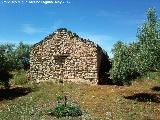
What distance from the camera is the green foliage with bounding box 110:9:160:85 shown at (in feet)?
96.2

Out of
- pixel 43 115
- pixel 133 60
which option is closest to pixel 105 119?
pixel 43 115

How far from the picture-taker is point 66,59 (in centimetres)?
4009

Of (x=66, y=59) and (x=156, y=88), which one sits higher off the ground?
(x=66, y=59)

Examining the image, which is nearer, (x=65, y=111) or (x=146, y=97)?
(x=65, y=111)

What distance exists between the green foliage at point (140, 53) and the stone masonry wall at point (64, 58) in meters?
7.94

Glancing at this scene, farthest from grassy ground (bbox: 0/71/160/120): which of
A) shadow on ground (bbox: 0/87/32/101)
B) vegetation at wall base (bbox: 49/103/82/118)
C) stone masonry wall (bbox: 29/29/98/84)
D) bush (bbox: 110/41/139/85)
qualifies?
bush (bbox: 110/41/139/85)

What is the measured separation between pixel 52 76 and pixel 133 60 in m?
12.9

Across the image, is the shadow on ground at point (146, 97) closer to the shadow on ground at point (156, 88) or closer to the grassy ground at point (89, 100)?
the grassy ground at point (89, 100)

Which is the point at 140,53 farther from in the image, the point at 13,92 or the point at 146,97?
the point at 13,92

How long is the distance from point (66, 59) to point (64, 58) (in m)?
0.30

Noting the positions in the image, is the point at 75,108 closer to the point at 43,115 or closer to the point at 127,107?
the point at 43,115

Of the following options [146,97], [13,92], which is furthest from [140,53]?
[13,92]

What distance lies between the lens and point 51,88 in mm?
36156

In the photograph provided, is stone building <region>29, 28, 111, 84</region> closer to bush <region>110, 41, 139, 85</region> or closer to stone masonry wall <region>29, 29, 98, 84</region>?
stone masonry wall <region>29, 29, 98, 84</region>
